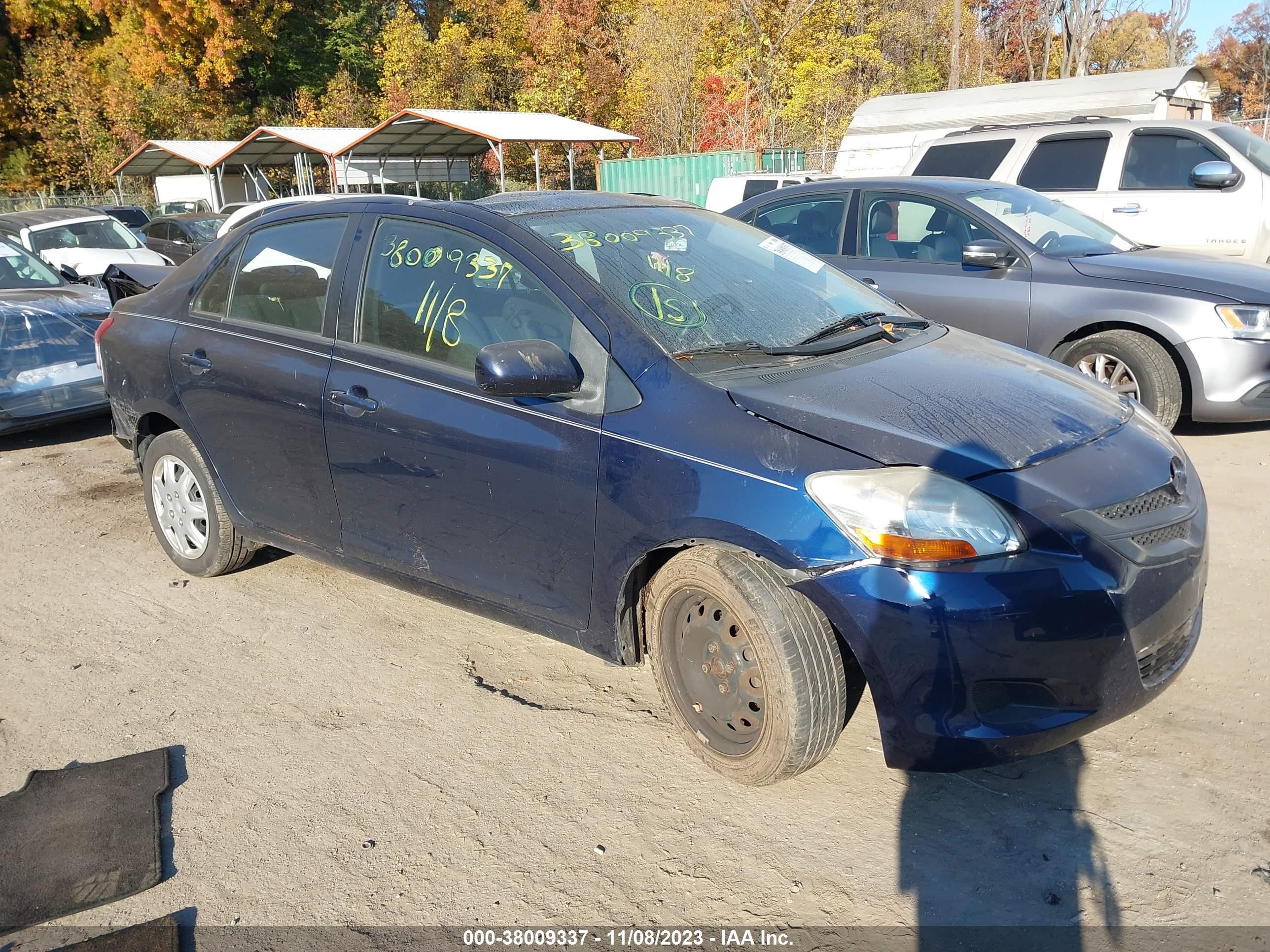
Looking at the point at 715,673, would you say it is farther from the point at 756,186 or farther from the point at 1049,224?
the point at 756,186

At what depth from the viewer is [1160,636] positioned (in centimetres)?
271

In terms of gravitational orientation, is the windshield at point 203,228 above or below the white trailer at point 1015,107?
below

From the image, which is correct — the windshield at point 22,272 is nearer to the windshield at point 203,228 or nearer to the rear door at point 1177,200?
the rear door at point 1177,200

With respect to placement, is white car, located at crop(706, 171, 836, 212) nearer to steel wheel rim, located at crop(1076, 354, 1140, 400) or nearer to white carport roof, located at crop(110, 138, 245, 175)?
steel wheel rim, located at crop(1076, 354, 1140, 400)

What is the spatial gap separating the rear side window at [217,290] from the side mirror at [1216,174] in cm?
752

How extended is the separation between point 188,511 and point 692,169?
2104cm

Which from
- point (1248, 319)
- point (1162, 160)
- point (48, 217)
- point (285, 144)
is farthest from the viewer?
point (285, 144)

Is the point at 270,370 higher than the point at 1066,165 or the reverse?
the reverse

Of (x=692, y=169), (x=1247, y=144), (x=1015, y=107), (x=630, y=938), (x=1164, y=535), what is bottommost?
(x=630, y=938)

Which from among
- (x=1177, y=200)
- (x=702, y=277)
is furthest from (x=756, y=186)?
(x=702, y=277)

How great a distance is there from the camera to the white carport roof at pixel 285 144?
2741cm

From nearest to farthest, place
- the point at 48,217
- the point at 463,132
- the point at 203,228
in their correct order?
the point at 48,217
the point at 203,228
the point at 463,132

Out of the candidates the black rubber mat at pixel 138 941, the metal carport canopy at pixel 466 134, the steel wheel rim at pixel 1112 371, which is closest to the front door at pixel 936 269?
the steel wheel rim at pixel 1112 371

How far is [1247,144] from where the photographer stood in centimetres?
854
